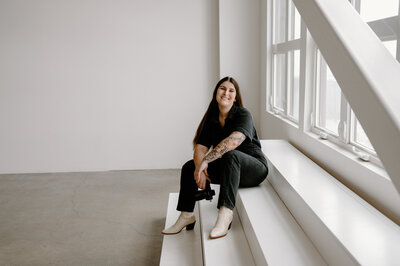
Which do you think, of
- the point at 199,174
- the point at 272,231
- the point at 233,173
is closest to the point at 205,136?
the point at 199,174

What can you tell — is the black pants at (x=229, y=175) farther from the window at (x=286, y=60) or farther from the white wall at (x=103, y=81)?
the white wall at (x=103, y=81)

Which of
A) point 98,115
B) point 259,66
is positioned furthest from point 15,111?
point 259,66

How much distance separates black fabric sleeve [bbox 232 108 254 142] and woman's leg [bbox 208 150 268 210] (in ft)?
0.57

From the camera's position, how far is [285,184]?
2506 mm

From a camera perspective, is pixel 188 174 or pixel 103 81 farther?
pixel 103 81

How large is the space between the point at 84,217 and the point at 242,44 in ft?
8.89

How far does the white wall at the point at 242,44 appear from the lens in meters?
4.98

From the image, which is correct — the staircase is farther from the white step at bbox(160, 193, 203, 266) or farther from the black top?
the black top

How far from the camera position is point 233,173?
253cm

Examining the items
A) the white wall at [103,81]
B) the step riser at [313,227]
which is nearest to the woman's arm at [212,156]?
the step riser at [313,227]

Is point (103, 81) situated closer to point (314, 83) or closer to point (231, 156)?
point (314, 83)

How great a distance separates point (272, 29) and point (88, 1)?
2272 mm

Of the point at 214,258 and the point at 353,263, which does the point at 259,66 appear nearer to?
the point at 214,258

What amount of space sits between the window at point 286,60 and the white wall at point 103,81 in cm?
101
